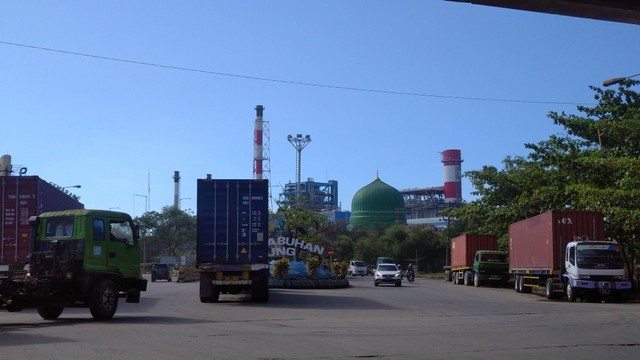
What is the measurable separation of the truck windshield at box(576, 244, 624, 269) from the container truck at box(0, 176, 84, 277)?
19.9 m

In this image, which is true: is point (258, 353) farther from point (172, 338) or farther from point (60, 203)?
point (60, 203)

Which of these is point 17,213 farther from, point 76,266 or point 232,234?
point 232,234

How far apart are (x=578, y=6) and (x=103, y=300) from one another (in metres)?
13.1

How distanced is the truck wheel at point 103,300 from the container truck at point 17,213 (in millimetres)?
3789

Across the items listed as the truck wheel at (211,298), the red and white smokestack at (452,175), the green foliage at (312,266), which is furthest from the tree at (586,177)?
the red and white smokestack at (452,175)

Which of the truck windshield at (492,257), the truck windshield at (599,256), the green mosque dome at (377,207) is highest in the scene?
the green mosque dome at (377,207)

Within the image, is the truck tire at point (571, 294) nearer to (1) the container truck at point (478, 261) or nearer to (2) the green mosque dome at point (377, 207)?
(1) the container truck at point (478, 261)

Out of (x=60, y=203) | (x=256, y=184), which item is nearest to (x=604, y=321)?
(x=256, y=184)

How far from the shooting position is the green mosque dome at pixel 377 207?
382 feet

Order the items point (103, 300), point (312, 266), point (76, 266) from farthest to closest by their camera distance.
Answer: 1. point (312, 266)
2. point (103, 300)
3. point (76, 266)

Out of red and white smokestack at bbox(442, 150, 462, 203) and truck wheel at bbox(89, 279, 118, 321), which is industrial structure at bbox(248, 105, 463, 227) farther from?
truck wheel at bbox(89, 279, 118, 321)

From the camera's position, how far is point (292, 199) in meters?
68.4

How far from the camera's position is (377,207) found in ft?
388

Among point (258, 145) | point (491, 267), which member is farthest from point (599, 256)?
point (258, 145)
